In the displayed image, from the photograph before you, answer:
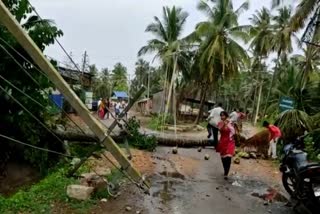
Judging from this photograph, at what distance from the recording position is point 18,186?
10.9m

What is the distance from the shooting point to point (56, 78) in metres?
4.34

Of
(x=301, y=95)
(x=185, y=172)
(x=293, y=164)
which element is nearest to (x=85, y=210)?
(x=293, y=164)

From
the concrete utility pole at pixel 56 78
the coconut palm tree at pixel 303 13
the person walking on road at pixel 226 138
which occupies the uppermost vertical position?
the coconut palm tree at pixel 303 13

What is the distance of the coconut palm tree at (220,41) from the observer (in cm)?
3281

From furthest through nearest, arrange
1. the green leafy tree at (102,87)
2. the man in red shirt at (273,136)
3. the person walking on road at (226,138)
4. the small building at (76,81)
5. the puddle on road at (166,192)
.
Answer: the green leafy tree at (102,87) → the man in red shirt at (273,136) → the small building at (76,81) → the person walking on road at (226,138) → the puddle on road at (166,192)

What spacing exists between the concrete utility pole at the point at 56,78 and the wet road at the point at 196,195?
2.63 meters

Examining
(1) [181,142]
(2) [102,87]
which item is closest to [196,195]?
(1) [181,142]

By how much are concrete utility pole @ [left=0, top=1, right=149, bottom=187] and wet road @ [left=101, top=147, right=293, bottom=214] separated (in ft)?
8.63

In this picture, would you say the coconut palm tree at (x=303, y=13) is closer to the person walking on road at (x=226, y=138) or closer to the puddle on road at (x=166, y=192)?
the person walking on road at (x=226, y=138)

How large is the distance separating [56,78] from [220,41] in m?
29.7

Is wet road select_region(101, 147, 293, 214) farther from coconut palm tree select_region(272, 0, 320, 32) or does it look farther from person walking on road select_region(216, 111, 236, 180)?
coconut palm tree select_region(272, 0, 320, 32)

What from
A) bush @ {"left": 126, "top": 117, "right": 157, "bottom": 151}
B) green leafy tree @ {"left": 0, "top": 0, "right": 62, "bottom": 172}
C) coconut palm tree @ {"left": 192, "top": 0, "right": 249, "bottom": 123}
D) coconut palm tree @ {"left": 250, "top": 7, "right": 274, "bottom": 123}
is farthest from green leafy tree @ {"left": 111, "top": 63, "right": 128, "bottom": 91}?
green leafy tree @ {"left": 0, "top": 0, "right": 62, "bottom": 172}

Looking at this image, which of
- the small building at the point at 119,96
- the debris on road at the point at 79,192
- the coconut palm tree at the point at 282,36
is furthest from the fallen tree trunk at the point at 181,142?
the small building at the point at 119,96

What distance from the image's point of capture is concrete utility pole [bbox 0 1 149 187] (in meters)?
4.09
